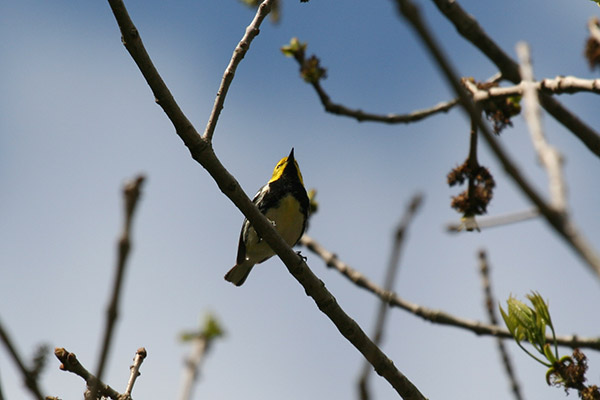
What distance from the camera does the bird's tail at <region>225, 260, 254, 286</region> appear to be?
8.31m

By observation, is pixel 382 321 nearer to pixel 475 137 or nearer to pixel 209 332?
pixel 475 137

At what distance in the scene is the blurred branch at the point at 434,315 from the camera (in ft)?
13.7

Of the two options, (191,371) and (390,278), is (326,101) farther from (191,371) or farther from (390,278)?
(390,278)

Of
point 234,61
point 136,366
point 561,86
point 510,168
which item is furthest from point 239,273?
point 510,168

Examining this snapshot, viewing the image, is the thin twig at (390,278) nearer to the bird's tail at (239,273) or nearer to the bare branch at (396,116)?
the bare branch at (396,116)

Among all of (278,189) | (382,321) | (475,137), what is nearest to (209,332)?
(475,137)

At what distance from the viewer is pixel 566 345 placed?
4.21 metres

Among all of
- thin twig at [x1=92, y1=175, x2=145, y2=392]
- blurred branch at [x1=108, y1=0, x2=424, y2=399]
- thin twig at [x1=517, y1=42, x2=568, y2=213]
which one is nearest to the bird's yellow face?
blurred branch at [x1=108, y1=0, x2=424, y2=399]

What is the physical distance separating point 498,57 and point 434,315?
6.33ft

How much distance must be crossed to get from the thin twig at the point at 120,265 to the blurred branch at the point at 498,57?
2.86 m

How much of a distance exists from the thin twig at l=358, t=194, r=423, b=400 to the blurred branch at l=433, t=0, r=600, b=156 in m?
2.24

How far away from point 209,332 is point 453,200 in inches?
75.7

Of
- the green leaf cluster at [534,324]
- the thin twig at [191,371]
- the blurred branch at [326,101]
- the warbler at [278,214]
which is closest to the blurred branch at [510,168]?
the thin twig at [191,371]

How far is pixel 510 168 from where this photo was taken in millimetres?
1235
